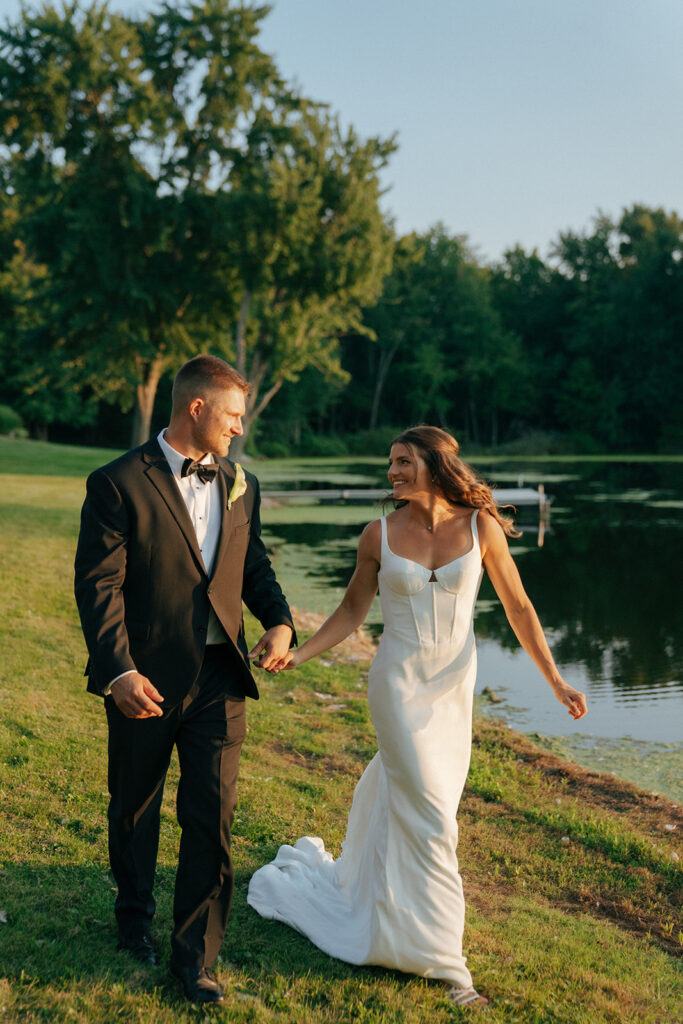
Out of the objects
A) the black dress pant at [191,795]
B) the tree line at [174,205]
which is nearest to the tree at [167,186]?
the tree line at [174,205]

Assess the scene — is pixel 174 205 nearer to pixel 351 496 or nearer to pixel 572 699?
pixel 351 496

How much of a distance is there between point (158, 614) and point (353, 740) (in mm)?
4563

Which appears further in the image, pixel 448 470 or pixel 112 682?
pixel 448 470

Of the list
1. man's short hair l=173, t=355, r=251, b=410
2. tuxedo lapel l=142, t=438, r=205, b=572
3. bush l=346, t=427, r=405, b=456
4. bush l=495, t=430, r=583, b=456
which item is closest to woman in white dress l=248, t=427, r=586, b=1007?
tuxedo lapel l=142, t=438, r=205, b=572

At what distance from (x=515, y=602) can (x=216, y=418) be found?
1622 mm

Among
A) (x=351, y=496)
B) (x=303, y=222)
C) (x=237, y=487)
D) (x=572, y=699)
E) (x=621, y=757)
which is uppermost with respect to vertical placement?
(x=303, y=222)

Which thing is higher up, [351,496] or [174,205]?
[174,205]

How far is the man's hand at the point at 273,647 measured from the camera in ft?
13.4

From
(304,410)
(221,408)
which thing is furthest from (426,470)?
(304,410)

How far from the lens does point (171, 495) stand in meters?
3.81

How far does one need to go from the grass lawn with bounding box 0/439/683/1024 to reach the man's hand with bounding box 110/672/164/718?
3.77ft

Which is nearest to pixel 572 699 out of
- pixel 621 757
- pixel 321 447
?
pixel 621 757

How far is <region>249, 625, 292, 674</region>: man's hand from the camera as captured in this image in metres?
4.07

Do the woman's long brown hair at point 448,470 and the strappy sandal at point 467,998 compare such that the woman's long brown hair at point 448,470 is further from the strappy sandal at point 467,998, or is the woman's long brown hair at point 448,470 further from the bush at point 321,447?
the bush at point 321,447
